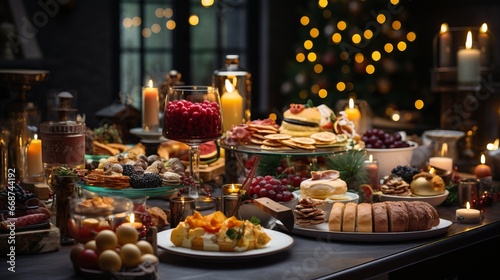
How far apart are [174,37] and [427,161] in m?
4.27

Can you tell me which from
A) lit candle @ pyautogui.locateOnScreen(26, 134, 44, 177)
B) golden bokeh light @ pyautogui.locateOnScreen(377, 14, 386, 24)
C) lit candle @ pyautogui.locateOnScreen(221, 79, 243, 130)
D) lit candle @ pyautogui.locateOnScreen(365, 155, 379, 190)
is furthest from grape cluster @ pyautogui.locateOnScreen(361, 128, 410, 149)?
golden bokeh light @ pyautogui.locateOnScreen(377, 14, 386, 24)

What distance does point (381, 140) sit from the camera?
9.34 feet

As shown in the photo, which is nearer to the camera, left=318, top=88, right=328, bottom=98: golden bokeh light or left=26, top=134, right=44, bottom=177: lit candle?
left=26, top=134, right=44, bottom=177: lit candle

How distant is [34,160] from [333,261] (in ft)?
3.83

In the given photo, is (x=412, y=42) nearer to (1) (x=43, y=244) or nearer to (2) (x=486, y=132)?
(2) (x=486, y=132)

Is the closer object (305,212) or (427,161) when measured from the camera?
(305,212)

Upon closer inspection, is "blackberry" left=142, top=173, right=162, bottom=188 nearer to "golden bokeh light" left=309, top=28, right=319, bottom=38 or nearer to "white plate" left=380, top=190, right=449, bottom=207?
"white plate" left=380, top=190, right=449, bottom=207

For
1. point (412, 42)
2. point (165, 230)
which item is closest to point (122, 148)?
point (165, 230)

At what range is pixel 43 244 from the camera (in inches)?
77.2

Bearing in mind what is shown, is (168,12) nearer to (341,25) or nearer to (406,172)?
(341,25)

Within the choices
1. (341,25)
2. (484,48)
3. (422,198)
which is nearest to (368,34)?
(341,25)

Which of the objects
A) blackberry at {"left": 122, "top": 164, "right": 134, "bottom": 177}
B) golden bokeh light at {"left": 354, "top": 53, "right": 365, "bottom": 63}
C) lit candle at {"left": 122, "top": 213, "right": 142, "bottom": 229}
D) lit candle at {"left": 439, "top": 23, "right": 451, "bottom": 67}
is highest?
golden bokeh light at {"left": 354, "top": 53, "right": 365, "bottom": 63}

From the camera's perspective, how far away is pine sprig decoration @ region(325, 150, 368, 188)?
8.39 ft

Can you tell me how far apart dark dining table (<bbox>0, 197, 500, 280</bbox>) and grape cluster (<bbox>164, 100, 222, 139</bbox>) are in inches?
16.2
